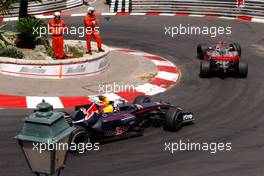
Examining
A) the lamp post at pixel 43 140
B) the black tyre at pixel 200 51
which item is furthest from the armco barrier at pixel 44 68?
the lamp post at pixel 43 140

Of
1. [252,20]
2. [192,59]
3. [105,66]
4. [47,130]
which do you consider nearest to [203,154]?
[47,130]

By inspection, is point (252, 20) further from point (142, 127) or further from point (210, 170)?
point (210, 170)

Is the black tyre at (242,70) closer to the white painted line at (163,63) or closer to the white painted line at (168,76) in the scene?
the white painted line at (168,76)

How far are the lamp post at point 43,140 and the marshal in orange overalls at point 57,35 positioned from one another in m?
10.2

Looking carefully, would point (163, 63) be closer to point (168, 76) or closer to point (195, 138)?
point (168, 76)

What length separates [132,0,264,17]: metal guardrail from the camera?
2481 centimetres

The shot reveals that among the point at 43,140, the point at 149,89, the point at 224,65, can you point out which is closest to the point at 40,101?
the point at 149,89

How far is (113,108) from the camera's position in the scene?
9992 mm

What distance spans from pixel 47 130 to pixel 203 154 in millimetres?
5593

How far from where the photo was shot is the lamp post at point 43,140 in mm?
4113

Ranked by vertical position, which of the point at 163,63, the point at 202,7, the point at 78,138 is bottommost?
the point at 163,63

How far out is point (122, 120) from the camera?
32.3 ft

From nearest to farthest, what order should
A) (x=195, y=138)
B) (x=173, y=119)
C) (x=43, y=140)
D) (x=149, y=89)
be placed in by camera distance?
(x=43, y=140), (x=195, y=138), (x=173, y=119), (x=149, y=89)

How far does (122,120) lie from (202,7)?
1684 centimetres
